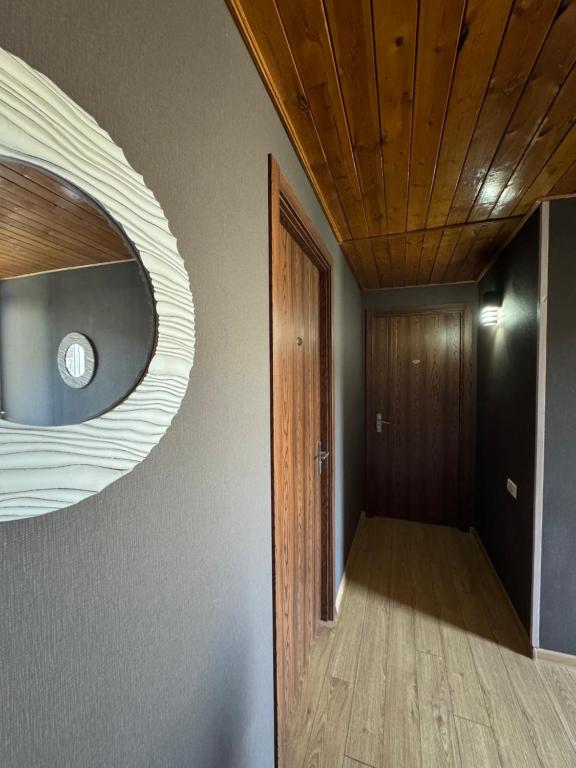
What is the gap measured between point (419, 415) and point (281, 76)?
2.93m

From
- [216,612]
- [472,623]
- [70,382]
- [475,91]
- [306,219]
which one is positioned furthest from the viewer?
[472,623]

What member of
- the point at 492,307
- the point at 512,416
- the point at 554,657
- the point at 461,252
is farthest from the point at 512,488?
the point at 461,252

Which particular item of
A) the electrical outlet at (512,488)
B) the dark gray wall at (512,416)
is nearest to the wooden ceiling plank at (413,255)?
the dark gray wall at (512,416)

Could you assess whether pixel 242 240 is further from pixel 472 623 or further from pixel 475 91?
pixel 472 623

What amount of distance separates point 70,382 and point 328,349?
1640mm

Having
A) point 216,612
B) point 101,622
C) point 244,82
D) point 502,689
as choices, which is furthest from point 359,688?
point 244,82

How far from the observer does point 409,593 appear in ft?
7.23

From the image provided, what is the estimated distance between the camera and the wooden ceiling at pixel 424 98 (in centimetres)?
84

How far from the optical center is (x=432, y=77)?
3.29 feet

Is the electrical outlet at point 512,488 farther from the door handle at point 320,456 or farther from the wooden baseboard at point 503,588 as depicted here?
the door handle at point 320,456

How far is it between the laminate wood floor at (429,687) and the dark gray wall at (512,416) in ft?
0.81

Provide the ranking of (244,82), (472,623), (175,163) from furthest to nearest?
1. (472,623)
2. (244,82)
3. (175,163)

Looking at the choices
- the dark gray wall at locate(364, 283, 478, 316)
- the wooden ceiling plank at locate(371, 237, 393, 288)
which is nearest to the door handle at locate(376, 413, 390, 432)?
the dark gray wall at locate(364, 283, 478, 316)

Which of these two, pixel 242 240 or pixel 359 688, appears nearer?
pixel 242 240
